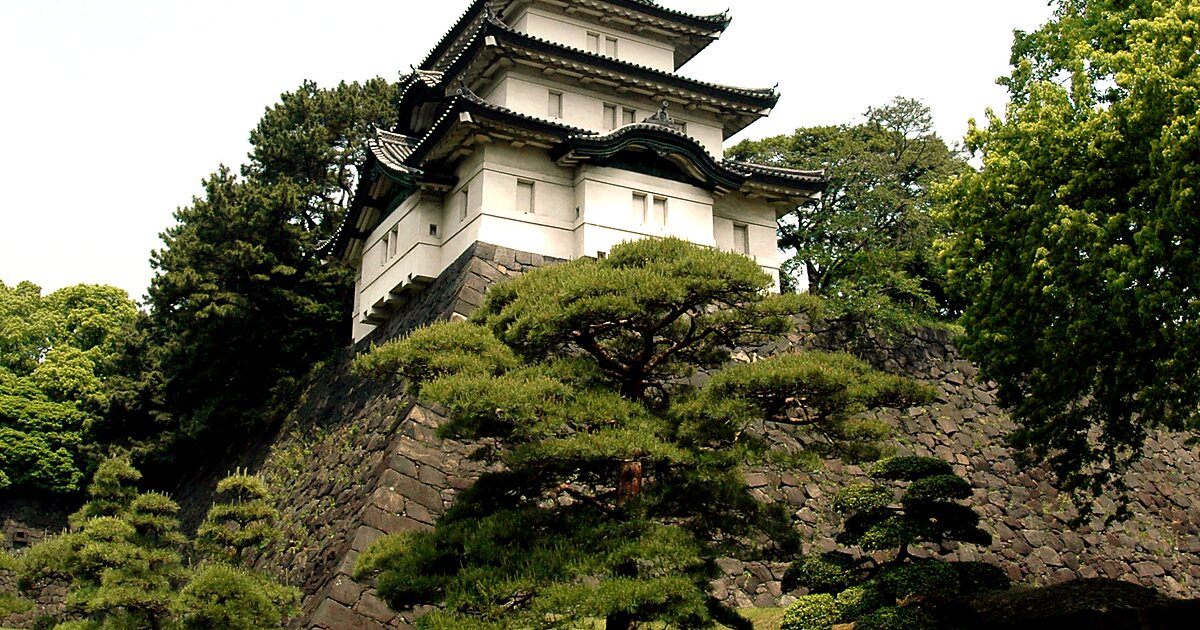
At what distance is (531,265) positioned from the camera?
1981 centimetres

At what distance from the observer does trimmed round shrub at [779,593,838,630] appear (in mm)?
12008

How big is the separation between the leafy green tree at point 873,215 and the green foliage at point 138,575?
506 inches

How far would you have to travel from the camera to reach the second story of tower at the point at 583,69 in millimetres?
22141

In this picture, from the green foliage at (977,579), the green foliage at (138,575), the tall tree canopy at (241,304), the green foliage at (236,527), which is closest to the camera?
the green foliage at (977,579)

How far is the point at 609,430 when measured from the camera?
11.5 metres

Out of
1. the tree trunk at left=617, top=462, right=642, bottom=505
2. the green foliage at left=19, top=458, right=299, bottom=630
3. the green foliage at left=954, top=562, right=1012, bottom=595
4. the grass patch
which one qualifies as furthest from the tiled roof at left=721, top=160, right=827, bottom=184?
the green foliage at left=19, top=458, right=299, bottom=630

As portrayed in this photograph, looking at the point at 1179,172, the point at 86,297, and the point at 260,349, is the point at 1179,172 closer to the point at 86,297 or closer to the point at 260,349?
the point at 260,349

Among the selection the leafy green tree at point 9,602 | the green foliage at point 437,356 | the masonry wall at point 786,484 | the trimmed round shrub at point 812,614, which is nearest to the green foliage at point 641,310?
the green foliage at point 437,356

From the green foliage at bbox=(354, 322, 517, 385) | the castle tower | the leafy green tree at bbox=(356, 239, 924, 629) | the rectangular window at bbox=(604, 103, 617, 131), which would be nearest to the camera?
the leafy green tree at bbox=(356, 239, 924, 629)

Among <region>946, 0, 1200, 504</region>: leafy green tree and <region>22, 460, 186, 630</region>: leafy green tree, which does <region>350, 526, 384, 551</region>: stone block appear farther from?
<region>946, 0, 1200, 504</region>: leafy green tree

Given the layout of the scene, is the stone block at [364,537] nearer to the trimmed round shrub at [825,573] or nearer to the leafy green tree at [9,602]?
the trimmed round shrub at [825,573]

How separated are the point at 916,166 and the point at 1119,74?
1786 cm

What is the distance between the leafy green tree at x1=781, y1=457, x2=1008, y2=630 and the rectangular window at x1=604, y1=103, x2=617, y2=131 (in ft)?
37.5

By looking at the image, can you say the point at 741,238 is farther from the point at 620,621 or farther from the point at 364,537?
the point at 620,621
